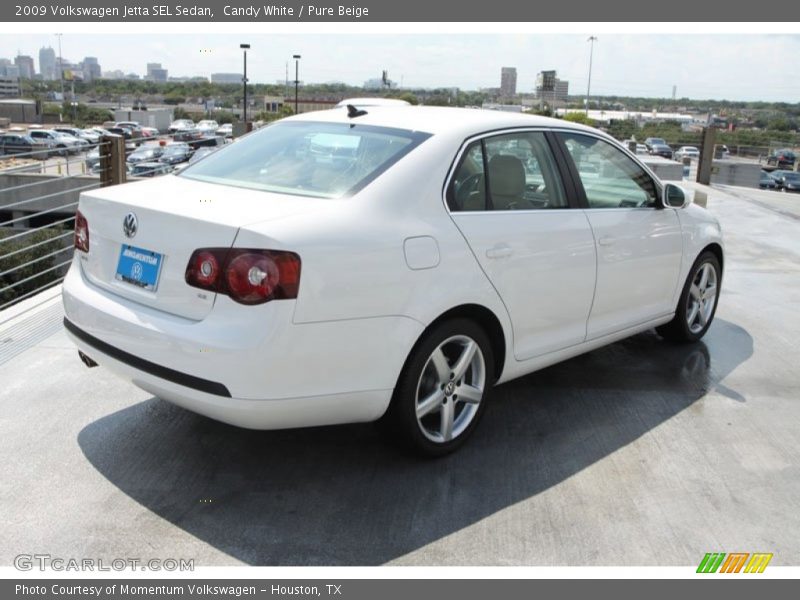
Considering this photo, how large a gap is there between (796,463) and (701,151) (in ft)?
50.3

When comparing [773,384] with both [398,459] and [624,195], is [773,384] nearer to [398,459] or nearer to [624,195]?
[624,195]

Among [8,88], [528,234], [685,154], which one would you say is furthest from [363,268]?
[8,88]

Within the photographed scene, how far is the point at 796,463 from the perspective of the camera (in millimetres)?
4109

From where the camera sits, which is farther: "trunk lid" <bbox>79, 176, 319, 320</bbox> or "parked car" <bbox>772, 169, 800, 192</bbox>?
"parked car" <bbox>772, 169, 800, 192</bbox>

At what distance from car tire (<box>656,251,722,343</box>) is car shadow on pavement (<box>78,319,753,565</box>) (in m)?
0.76

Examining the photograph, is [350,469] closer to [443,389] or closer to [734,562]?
[443,389]

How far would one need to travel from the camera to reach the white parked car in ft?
10.5

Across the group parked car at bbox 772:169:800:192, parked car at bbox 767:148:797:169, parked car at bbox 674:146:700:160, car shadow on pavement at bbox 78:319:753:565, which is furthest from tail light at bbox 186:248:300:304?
parked car at bbox 767:148:797:169

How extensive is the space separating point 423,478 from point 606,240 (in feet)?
5.92

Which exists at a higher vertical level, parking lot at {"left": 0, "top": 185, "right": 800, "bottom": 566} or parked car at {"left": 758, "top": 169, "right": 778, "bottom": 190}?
parking lot at {"left": 0, "top": 185, "right": 800, "bottom": 566}

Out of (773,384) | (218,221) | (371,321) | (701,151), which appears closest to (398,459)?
(371,321)

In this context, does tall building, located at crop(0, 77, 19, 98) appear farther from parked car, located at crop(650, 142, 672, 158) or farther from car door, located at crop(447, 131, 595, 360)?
car door, located at crop(447, 131, 595, 360)

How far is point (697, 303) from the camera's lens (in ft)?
19.2

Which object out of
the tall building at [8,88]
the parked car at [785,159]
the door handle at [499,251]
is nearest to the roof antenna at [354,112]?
the door handle at [499,251]
